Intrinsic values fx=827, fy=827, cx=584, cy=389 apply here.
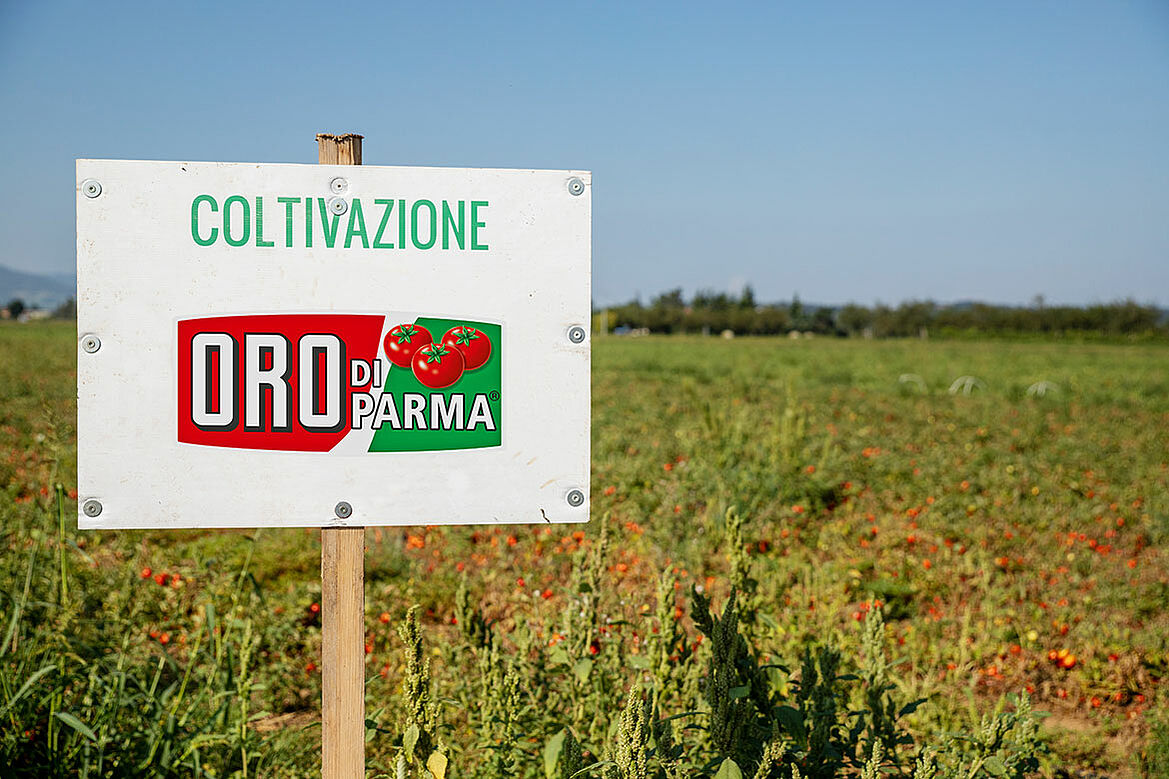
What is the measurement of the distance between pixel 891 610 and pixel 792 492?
1.29m

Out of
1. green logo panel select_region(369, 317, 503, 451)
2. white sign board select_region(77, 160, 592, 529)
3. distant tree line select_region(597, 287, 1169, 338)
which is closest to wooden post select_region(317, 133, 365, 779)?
white sign board select_region(77, 160, 592, 529)

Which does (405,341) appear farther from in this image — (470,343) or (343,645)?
(343,645)

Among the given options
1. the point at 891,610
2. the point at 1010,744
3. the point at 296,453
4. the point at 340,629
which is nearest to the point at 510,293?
the point at 296,453

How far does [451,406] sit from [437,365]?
0.30ft

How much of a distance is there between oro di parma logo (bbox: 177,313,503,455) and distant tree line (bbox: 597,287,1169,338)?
5341 centimetres

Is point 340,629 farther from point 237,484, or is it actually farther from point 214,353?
point 214,353

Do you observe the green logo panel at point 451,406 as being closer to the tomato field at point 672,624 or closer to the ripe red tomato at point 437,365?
the ripe red tomato at point 437,365

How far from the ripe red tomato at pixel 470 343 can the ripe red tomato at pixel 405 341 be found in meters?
0.05

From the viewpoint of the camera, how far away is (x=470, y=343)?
5.74 feet

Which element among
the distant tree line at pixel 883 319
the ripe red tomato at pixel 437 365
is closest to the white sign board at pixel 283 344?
the ripe red tomato at pixel 437 365

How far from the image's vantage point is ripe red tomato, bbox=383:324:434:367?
171cm

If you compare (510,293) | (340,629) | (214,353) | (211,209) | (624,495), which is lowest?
(624,495)

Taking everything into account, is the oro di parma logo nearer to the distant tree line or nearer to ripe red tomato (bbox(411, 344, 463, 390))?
ripe red tomato (bbox(411, 344, 463, 390))

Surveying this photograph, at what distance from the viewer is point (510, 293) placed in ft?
5.80
